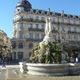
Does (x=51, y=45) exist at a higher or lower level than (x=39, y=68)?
higher

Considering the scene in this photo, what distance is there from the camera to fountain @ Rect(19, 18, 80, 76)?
1452 cm

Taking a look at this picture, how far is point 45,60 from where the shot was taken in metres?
17.4

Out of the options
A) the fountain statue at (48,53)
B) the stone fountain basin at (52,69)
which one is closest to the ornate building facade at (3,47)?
the fountain statue at (48,53)

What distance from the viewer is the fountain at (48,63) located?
14.5m

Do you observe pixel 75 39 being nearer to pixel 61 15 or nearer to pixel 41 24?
pixel 61 15

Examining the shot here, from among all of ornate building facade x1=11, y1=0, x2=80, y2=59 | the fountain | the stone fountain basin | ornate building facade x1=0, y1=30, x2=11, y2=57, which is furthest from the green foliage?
ornate building facade x1=0, y1=30, x2=11, y2=57

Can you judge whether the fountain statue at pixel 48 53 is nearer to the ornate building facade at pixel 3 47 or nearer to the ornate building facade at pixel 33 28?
the ornate building facade at pixel 33 28

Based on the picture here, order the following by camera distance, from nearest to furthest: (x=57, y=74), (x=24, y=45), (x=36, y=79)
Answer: (x=36, y=79), (x=57, y=74), (x=24, y=45)

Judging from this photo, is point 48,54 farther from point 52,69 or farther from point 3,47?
point 3,47

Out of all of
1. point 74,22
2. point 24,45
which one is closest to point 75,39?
point 74,22

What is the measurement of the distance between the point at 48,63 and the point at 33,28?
3914 centimetres

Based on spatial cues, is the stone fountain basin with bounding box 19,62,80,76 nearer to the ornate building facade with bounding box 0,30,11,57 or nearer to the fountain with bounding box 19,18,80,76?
the fountain with bounding box 19,18,80,76

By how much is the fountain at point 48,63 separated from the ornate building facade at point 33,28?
110 feet

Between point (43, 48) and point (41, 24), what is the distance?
130ft
